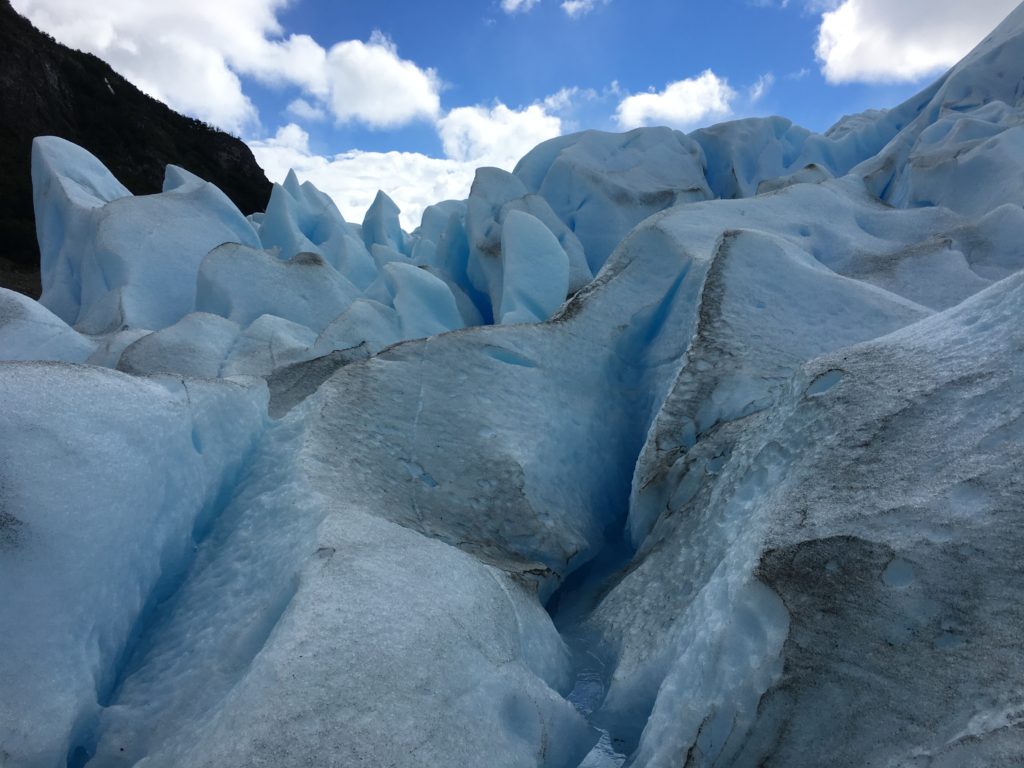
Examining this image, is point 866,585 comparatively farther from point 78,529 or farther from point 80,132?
point 80,132

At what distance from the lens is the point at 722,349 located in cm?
376

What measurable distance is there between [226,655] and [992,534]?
229 centimetres

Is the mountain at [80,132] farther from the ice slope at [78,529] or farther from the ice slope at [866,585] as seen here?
the ice slope at [866,585]

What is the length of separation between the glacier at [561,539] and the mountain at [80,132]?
42.6ft

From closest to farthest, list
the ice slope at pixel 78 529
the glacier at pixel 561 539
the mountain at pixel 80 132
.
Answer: the glacier at pixel 561 539, the ice slope at pixel 78 529, the mountain at pixel 80 132

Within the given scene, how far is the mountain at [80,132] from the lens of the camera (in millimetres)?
14945

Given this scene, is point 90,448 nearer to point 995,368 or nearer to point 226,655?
point 226,655

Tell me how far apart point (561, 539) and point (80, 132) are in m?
20.1

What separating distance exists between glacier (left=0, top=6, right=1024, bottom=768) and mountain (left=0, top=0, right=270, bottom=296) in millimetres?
12974

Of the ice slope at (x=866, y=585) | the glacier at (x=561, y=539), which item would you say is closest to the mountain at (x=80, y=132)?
the glacier at (x=561, y=539)

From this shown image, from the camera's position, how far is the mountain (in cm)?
1495

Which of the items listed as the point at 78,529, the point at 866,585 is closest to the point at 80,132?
the point at 78,529

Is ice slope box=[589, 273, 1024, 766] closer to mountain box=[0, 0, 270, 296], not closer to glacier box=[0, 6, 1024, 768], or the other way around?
glacier box=[0, 6, 1024, 768]

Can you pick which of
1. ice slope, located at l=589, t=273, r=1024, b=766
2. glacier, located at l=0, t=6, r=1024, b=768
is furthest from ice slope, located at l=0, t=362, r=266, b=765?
ice slope, located at l=589, t=273, r=1024, b=766
